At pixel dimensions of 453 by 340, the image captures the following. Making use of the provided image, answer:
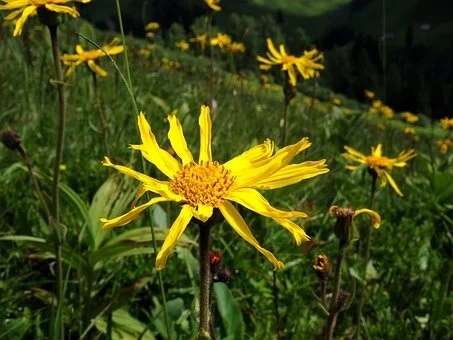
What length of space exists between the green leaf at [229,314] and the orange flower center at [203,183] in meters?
0.72

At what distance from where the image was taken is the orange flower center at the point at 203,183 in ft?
3.85

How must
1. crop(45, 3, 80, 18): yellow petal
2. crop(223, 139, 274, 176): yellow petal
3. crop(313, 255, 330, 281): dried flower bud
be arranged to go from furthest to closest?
1. crop(45, 3, 80, 18): yellow petal
2. crop(313, 255, 330, 281): dried flower bud
3. crop(223, 139, 274, 176): yellow petal

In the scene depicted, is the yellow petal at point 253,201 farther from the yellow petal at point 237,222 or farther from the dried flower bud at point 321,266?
the dried flower bud at point 321,266

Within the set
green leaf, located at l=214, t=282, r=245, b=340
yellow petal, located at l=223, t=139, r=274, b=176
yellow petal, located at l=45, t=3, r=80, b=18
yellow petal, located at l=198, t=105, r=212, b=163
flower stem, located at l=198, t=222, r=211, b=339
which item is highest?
yellow petal, located at l=45, t=3, r=80, b=18

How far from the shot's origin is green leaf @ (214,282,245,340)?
1.90m

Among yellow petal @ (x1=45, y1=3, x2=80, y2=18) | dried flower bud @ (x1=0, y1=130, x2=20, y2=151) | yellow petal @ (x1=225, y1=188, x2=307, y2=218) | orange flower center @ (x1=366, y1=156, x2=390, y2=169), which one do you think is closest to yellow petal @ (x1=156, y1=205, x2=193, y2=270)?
yellow petal @ (x1=225, y1=188, x2=307, y2=218)

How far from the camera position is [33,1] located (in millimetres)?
1770

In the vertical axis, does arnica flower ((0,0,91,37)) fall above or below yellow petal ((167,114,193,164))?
above

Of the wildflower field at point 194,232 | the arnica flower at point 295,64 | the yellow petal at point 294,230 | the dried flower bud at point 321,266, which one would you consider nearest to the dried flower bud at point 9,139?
the wildflower field at point 194,232

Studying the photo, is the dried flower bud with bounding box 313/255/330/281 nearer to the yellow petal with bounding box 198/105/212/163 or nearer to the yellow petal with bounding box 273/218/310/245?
the yellow petal with bounding box 198/105/212/163

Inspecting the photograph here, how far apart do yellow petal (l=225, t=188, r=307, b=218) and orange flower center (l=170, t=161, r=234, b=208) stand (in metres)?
0.02

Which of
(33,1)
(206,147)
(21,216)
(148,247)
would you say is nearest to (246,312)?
(148,247)

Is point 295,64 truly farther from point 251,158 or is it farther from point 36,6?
point 251,158

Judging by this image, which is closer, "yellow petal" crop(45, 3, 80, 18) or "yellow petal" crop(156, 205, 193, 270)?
"yellow petal" crop(156, 205, 193, 270)
